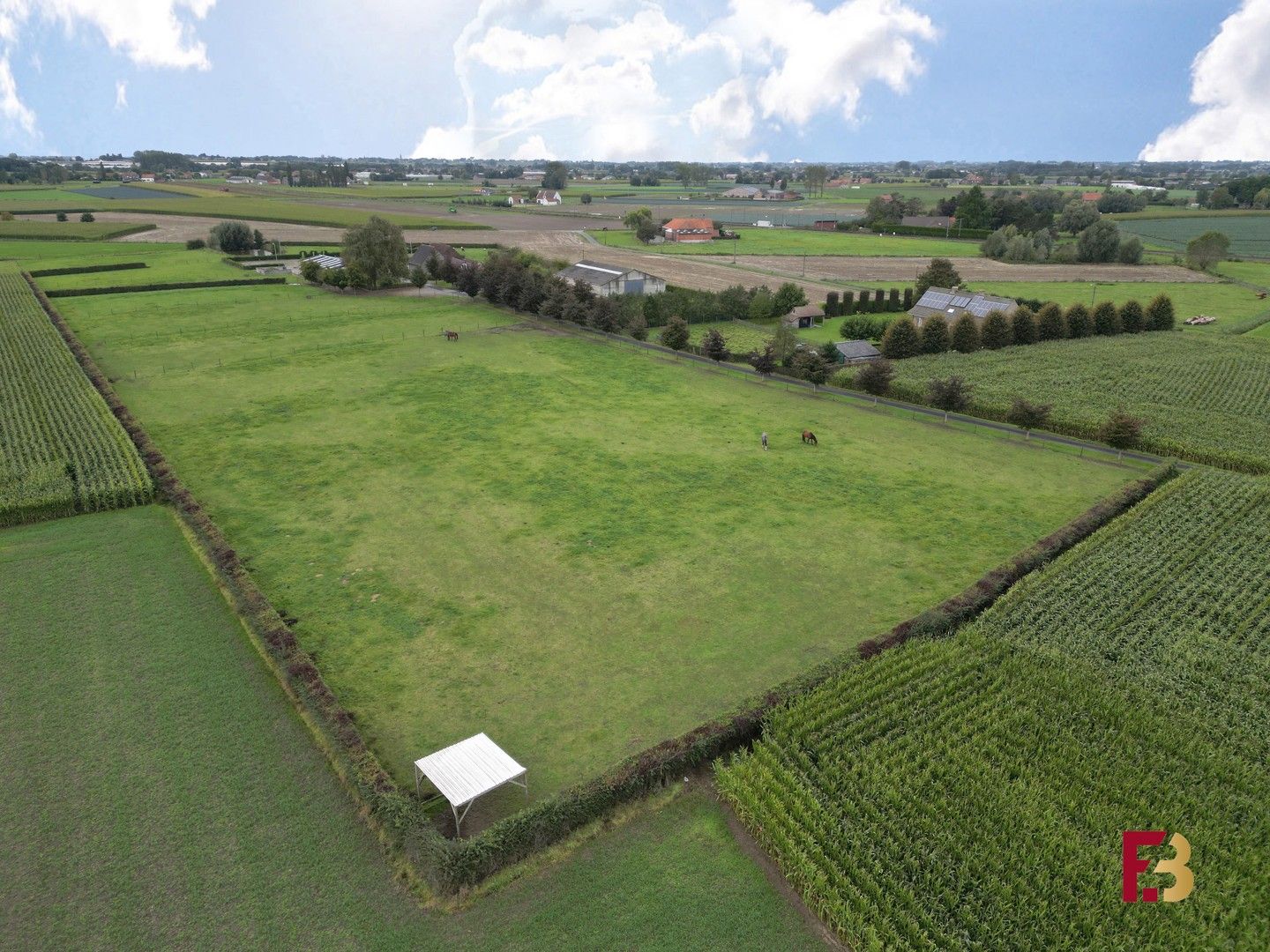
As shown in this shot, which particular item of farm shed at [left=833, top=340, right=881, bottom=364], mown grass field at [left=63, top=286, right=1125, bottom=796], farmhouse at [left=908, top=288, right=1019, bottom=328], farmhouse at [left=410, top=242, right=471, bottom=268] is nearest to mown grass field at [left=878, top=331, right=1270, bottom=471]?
farm shed at [left=833, top=340, right=881, bottom=364]

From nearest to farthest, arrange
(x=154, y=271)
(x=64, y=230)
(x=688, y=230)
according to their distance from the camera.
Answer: (x=154, y=271)
(x=64, y=230)
(x=688, y=230)

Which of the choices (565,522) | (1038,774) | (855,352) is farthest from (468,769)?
(855,352)

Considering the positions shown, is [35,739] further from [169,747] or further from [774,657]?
[774,657]

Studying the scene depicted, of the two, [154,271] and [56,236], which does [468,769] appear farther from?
[56,236]

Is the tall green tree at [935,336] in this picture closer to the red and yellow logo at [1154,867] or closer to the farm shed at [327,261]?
the red and yellow logo at [1154,867]

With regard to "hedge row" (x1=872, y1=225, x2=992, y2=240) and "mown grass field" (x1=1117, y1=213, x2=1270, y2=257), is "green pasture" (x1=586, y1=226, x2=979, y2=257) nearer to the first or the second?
"hedge row" (x1=872, y1=225, x2=992, y2=240)

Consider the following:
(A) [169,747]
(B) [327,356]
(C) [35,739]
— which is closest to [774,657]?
(A) [169,747]
